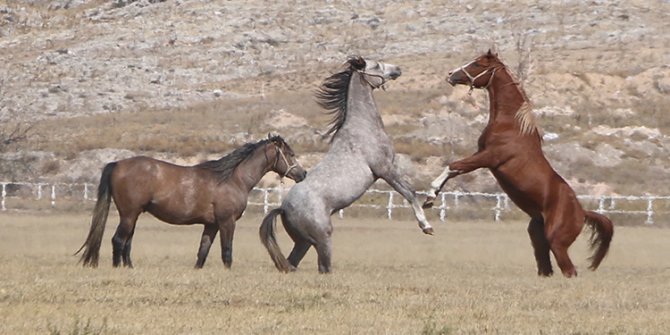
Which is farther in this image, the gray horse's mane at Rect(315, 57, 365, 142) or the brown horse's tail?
the gray horse's mane at Rect(315, 57, 365, 142)

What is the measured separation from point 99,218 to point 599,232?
5.78 metres

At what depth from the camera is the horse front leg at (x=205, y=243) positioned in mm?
17359

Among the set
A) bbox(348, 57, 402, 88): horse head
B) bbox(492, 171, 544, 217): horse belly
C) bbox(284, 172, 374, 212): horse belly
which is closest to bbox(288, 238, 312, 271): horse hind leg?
bbox(284, 172, 374, 212): horse belly

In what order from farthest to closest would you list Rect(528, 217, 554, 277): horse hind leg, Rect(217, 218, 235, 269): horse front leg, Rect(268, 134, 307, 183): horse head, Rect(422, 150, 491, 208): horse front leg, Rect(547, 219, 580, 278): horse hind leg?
Rect(268, 134, 307, 183): horse head < Rect(217, 218, 235, 269): horse front leg < Rect(528, 217, 554, 277): horse hind leg < Rect(547, 219, 580, 278): horse hind leg < Rect(422, 150, 491, 208): horse front leg

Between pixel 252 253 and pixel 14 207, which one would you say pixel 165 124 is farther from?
pixel 252 253

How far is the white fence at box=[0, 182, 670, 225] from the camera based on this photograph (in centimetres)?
3906

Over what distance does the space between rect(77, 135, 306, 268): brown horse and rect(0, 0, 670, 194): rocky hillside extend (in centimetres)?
3049

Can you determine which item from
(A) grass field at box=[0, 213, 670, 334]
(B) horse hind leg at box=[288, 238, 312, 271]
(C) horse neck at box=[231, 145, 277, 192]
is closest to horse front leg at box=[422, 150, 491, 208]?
(A) grass field at box=[0, 213, 670, 334]

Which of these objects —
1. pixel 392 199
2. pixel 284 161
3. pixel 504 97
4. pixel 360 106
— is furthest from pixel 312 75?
pixel 504 97

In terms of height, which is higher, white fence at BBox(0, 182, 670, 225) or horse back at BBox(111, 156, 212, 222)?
horse back at BBox(111, 156, 212, 222)

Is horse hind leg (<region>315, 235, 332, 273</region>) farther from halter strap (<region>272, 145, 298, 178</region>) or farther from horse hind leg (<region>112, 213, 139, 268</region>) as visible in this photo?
horse hind leg (<region>112, 213, 139, 268</region>)

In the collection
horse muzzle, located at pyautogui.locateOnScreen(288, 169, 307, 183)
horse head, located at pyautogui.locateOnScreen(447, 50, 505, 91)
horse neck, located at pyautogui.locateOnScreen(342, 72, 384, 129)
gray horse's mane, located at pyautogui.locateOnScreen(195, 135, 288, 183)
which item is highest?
horse head, located at pyautogui.locateOnScreen(447, 50, 505, 91)

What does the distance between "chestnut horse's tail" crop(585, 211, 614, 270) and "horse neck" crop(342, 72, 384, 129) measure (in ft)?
8.76

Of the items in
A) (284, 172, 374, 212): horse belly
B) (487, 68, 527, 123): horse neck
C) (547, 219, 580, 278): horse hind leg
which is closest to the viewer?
(547, 219, 580, 278): horse hind leg
